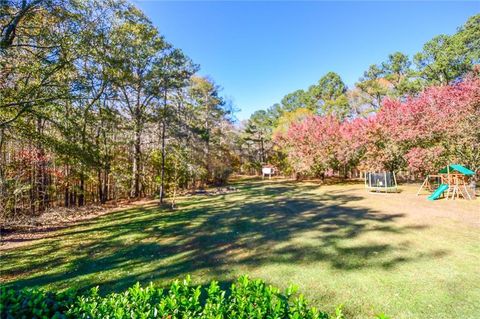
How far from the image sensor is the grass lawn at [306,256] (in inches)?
128

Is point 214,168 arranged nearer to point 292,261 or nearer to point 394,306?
point 292,261

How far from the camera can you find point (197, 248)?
5.40 meters

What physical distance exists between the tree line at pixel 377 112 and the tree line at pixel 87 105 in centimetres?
813

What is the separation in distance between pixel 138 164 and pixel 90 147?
22.4 ft

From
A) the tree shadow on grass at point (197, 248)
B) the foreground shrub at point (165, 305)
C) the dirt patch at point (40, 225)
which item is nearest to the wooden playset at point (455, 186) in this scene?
the tree shadow on grass at point (197, 248)

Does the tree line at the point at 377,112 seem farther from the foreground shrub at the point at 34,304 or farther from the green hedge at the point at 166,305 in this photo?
the foreground shrub at the point at 34,304

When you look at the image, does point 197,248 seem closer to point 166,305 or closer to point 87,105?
point 166,305

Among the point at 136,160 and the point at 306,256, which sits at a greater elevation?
the point at 136,160

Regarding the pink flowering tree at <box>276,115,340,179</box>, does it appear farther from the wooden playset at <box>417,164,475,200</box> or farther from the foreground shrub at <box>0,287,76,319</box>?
the foreground shrub at <box>0,287,76,319</box>

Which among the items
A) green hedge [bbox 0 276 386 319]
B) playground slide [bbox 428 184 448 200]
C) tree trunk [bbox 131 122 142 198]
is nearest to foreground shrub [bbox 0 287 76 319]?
green hedge [bbox 0 276 386 319]

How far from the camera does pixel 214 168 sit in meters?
19.9

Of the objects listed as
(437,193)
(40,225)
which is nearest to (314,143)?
(437,193)

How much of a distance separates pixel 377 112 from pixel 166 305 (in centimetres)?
1985

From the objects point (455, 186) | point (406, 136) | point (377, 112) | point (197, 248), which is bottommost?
point (197, 248)
